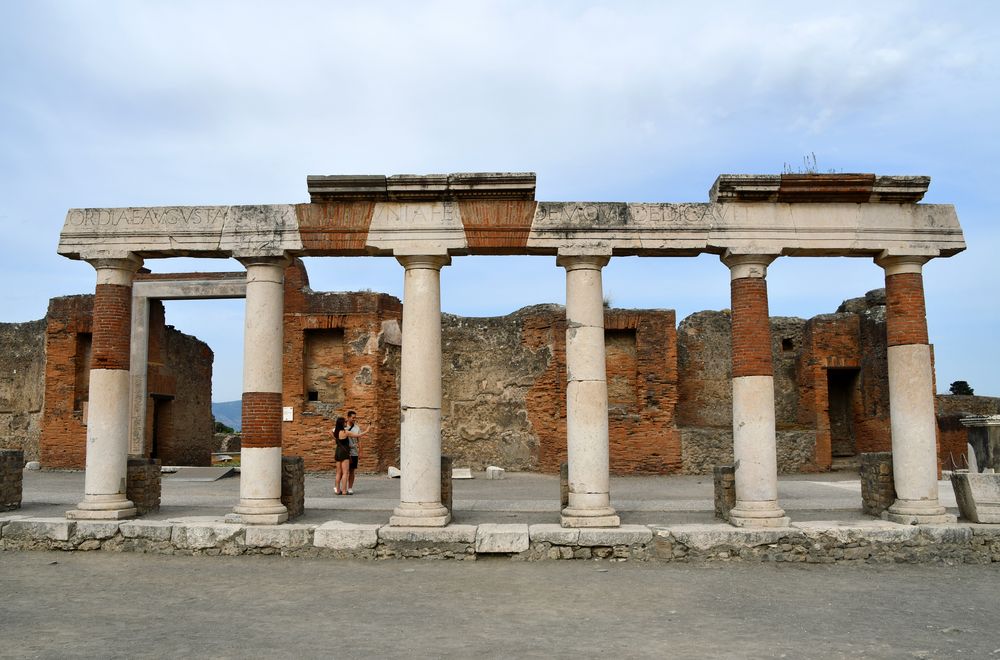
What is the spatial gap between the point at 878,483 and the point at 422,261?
22.5 ft

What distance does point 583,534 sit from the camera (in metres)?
9.05

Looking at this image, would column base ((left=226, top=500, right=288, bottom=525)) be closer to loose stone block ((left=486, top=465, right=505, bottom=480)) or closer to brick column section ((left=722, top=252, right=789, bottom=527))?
brick column section ((left=722, top=252, right=789, bottom=527))

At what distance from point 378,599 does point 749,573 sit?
4.15m

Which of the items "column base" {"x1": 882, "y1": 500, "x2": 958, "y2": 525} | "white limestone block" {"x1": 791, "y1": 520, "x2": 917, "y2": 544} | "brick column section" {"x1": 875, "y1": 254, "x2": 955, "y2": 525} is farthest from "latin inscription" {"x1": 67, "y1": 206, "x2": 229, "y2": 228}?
"column base" {"x1": 882, "y1": 500, "x2": 958, "y2": 525}

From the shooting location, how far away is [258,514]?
9555 mm

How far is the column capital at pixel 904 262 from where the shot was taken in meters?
9.93

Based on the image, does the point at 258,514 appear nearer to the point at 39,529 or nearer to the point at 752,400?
the point at 39,529

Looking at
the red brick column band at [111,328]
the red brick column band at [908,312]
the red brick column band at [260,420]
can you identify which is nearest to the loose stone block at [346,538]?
the red brick column band at [260,420]

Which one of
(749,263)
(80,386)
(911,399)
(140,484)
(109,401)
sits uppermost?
(749,263)

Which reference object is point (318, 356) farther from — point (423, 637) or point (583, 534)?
point (423, 637)

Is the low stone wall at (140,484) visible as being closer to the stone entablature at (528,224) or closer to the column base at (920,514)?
the stone entablature at (528,224)

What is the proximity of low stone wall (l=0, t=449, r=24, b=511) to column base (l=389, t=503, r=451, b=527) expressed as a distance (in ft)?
18.8

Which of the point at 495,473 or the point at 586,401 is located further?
the point at 495,473

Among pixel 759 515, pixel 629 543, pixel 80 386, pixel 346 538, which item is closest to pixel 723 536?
pixel 759 515
